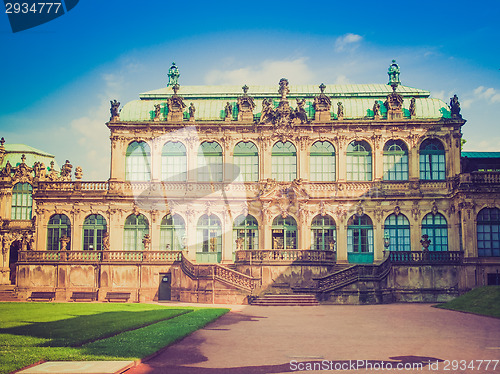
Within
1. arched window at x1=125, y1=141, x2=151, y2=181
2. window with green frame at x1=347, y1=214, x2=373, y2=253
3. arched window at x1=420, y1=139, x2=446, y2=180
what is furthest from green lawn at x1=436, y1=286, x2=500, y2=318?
arched window at x1=125, y1=141, x2=151, y2=181

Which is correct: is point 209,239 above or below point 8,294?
above

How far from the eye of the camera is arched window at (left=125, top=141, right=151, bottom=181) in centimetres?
4712

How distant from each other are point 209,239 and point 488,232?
70.0 ft

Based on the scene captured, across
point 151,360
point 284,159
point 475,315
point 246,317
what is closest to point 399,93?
point 284,159

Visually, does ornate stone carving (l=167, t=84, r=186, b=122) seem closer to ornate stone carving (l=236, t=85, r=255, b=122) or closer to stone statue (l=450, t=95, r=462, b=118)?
ornate stone carving (l=236, t=85, r=255, b=122)

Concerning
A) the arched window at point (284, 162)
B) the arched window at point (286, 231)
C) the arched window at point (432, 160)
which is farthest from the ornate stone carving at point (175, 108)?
the arched window at point (432, 160)

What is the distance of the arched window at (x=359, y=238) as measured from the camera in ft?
148

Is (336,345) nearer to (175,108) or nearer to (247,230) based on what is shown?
(247,230)

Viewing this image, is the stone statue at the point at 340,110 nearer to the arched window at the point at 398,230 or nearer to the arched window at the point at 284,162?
the arched window at the point at 284,162

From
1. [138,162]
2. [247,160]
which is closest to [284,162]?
[247,160]

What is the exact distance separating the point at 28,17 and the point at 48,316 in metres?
12.9

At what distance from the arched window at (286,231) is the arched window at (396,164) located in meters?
8.68

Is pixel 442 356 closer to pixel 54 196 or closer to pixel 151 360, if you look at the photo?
pixel 151 360

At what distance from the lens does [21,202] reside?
180 feet
